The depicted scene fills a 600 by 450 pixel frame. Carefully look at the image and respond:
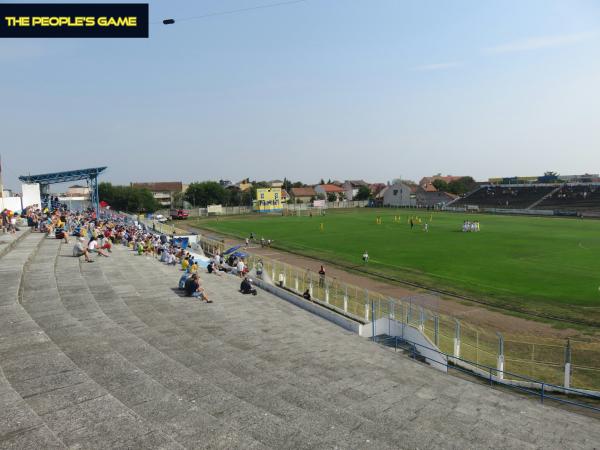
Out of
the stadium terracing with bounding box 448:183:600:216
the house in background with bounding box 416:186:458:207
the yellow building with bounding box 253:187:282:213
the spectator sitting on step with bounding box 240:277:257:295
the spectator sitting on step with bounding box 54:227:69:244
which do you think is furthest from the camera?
the house in background with bounding box 416:186:458:207

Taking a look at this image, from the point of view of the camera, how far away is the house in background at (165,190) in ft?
485

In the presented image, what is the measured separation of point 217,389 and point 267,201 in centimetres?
9586

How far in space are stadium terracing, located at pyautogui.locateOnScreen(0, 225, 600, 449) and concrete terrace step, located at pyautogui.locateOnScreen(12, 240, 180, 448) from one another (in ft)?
0.09

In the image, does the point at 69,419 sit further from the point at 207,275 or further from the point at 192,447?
the point at 207,275

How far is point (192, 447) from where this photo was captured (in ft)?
20.3

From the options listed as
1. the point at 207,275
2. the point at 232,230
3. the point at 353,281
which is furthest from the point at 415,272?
the point at 232,230

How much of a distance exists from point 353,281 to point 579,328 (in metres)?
13.8

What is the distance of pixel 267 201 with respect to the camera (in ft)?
340

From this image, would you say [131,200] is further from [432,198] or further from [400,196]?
[432,198]

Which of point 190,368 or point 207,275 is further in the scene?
point 207,275

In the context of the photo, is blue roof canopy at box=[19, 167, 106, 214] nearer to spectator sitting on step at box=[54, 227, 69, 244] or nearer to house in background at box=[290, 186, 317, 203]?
spectator sitting on step at box=[54, 227, 69, 244]

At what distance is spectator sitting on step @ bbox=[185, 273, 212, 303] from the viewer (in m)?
16.5

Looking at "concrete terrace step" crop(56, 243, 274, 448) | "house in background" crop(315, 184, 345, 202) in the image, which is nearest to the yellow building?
"house in background" crop(315, 184, 345, 202)

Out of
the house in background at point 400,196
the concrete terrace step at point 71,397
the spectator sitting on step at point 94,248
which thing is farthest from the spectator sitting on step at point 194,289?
the house in background at point 400,196
